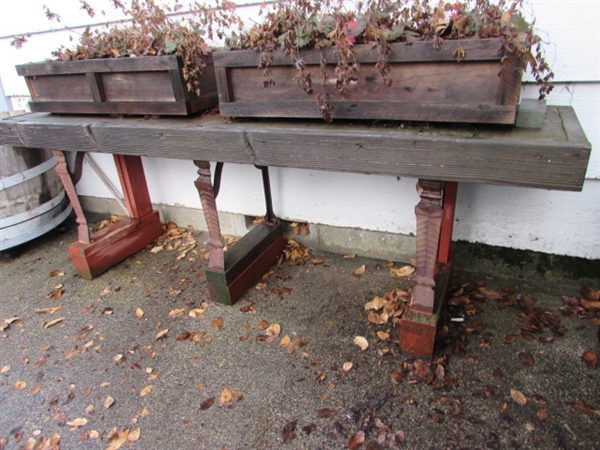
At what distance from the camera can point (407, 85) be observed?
1688 millimetres

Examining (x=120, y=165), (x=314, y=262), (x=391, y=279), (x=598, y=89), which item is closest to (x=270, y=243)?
(x=314, y=262)

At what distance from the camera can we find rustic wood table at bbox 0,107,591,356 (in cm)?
149

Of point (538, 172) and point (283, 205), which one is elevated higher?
point (538, 172)

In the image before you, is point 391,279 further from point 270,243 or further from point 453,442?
point 453,442

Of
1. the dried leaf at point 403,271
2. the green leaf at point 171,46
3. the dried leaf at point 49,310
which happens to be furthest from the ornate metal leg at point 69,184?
the dried leaf at point 403,271

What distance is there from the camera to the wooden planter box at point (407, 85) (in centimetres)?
155

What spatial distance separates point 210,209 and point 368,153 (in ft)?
3.66

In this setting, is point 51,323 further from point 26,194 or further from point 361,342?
point 361,342

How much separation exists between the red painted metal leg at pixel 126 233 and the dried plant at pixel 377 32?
6.25 ft

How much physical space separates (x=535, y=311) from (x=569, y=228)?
1.79 ft

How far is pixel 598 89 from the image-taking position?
7.21 ft

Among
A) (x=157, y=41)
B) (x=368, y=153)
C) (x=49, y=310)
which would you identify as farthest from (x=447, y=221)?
(x=49, y=310)

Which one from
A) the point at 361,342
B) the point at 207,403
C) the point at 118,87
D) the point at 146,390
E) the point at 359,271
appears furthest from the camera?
the point at 359,271

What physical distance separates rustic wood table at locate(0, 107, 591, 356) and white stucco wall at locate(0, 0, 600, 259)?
0.34m
